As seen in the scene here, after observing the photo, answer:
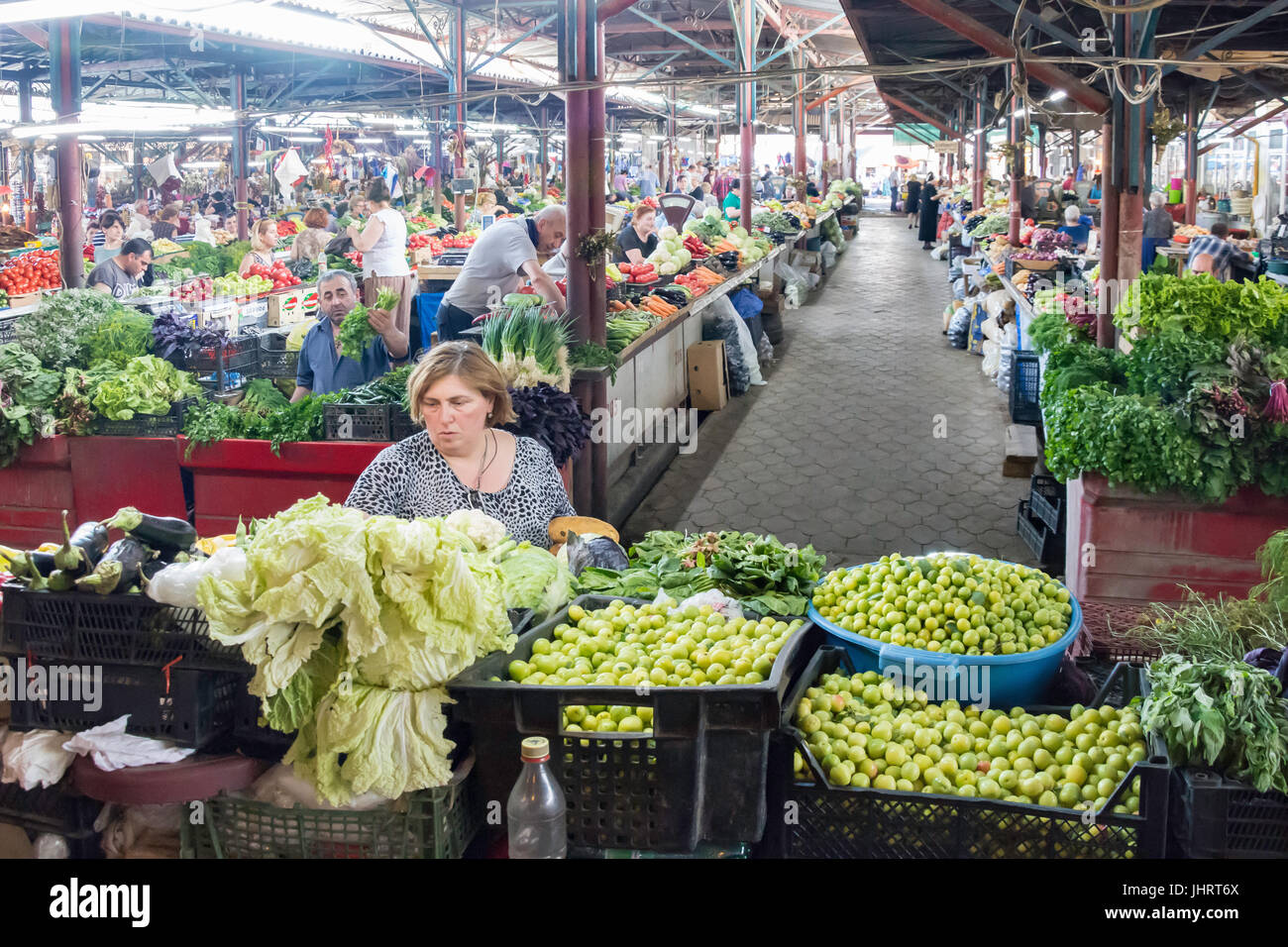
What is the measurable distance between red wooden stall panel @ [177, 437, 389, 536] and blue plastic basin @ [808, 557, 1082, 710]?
9.60 ft

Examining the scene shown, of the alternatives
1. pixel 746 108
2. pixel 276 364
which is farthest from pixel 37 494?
pixel 746 108

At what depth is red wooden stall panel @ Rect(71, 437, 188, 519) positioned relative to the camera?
18.7 feet

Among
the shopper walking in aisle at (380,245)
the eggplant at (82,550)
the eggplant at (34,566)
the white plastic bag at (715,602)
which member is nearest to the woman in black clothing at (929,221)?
the shopper walking in aisle at (380,245)

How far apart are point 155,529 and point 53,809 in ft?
2.23

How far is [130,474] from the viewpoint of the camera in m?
5.75

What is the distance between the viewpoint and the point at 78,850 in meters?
2.74

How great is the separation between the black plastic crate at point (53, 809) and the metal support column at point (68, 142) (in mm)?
5742

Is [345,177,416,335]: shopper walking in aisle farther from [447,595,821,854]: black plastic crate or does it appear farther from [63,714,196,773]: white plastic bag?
[447,595,821,854]: black plastic crate

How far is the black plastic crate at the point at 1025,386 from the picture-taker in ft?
24.4

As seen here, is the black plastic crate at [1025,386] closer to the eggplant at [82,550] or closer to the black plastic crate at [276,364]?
the black plastic crate at [276,364]

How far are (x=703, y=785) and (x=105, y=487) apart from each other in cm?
437

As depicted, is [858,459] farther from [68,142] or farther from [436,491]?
[68,142]

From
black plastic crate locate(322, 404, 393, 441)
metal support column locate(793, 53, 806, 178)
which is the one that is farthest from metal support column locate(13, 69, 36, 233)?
metal support column locate(793, 53, 806, 178)

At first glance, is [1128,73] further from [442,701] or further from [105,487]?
[105,487]
